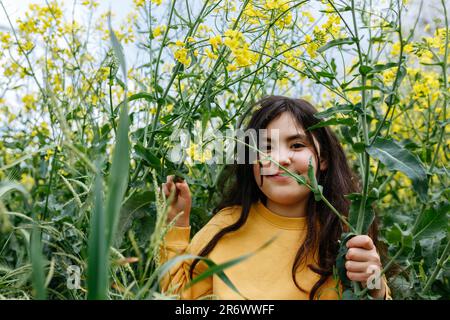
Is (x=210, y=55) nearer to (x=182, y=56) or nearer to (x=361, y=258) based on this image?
(x=182, y=56)

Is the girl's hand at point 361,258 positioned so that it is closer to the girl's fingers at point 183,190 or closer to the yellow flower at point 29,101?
the girl's fingers at point 183,190

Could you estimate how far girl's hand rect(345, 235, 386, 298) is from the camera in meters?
1.38

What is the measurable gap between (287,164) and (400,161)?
401mm

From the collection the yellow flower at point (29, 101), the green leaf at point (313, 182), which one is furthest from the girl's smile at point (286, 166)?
the yellow flower at point (29, 101)

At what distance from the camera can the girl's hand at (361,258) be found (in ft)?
4.52

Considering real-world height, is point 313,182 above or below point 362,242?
above

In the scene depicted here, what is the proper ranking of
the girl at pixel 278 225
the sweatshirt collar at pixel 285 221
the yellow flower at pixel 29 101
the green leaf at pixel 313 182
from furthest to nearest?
the yellow flower at pixel 29 101, the sweatshirt collar at pixel 285 221, the girl at pixel 278 225, the green leaf at pixel 313 182

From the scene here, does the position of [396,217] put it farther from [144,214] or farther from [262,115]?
[144,214]

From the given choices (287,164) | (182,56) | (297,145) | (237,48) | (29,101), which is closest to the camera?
(237,48)

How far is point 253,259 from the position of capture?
1737 mm

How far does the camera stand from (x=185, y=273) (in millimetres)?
1785

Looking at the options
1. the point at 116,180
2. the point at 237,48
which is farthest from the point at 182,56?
the point at 116,180

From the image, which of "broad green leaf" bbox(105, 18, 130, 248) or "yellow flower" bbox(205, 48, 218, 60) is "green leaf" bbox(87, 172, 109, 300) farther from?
"yellow flower" bbox(205, 48, 218, 60)

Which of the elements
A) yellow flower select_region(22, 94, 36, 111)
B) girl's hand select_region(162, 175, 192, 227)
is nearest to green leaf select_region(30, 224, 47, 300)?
girl's hand select_region(162, 175, 192, 227)
